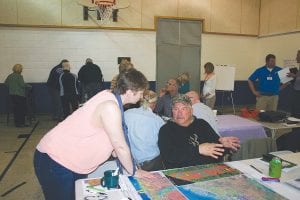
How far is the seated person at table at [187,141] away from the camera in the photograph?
2131mm

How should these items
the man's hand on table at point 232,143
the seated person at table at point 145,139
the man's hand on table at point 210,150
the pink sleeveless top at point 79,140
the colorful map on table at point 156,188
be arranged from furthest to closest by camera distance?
the seated person at table at point 145,139, the man's hand on table at point 232,143, the man's hand on table at point 210,150, the pink sleeveless top at point 79,140, the colorful map on table at point 156,188

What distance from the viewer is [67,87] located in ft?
21.4

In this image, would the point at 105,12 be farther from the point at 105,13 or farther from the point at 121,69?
the point at 121,69

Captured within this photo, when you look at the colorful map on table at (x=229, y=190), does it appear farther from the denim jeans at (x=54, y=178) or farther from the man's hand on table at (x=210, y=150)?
the denim jeans at (x=54, y=178)

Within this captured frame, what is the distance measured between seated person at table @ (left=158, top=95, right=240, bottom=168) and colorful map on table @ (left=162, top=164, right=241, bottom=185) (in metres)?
0.22

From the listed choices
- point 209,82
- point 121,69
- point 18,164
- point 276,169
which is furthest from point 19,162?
point 209,82

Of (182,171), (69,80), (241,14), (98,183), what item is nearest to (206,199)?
(182,171)

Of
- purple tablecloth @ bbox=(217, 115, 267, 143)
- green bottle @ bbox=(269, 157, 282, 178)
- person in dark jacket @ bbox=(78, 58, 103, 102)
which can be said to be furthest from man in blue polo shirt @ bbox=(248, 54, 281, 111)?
green bottle @ bbox=(269, 157, 282, 178)

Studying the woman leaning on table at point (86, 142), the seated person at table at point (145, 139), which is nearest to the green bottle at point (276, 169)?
the woman leaning on table at point (86, 142)

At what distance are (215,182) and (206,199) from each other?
0.70 feet

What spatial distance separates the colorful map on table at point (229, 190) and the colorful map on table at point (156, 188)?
52 mm

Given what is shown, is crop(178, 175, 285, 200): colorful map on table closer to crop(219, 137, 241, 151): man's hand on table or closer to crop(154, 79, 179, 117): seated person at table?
crop(219, 137, 241, 151): man's hand on table

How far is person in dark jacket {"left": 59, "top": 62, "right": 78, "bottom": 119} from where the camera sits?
6.52 metres

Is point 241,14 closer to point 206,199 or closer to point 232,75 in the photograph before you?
point 232,75
